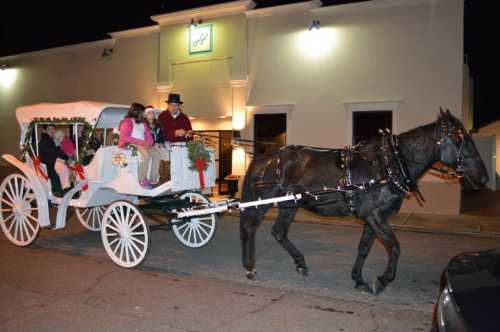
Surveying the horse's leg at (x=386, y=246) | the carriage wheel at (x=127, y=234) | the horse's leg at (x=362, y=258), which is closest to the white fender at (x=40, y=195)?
the carriage wheel at (x=127, y=234)

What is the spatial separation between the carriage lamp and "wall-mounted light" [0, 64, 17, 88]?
18.2 m

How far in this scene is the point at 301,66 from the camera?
14.0 meters

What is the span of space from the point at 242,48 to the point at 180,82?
2.91 meters

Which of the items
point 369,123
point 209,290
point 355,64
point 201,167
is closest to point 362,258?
point 209,290

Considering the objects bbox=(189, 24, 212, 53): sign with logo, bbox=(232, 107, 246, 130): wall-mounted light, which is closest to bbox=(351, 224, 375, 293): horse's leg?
bbox=(232, 107, 246, 130): wall-mounted light

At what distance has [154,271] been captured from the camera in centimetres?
632

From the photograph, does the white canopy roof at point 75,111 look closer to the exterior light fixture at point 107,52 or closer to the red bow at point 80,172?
the red bow at point 80,172

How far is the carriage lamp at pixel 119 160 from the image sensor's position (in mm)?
6861

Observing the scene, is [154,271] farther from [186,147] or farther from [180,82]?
[180,82]

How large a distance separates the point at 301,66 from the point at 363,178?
30.5ft

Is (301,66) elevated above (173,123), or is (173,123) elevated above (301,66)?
(301,66)

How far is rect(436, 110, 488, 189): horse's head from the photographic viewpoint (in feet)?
16.1

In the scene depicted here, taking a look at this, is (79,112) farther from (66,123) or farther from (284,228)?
(284,228)

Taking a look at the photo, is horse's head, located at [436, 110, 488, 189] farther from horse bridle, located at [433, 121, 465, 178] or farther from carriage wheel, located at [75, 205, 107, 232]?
carriage wheel, located at [75, 205, 107, 232]
